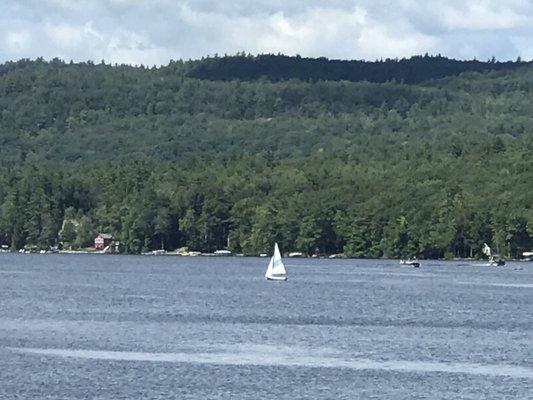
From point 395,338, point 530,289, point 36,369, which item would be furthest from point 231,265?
point 36,369

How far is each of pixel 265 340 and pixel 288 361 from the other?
9.18 meters

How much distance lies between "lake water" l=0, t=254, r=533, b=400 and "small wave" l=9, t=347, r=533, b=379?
81mm

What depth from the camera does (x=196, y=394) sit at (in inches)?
2277

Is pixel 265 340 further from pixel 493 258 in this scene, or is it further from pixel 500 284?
pixel 493 258

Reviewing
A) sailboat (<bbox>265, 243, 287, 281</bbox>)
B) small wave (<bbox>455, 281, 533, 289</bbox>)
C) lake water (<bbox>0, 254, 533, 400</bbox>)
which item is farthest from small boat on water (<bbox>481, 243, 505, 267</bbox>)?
sailboat (<bbox>265, 243, 287, 281</bbox>)

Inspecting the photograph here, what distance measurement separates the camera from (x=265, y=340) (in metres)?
76.3

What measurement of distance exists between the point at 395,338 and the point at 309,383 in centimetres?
1887

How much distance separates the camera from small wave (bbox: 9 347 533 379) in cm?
6500

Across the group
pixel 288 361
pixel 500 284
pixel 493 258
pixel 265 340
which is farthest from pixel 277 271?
pixel 288 361

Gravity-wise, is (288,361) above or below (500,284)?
below

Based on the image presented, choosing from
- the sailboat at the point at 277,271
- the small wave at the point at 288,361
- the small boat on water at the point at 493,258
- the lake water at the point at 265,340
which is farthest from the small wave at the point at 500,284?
the small wave at the point at 288,361

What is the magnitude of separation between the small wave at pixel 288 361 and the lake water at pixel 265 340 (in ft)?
0.26

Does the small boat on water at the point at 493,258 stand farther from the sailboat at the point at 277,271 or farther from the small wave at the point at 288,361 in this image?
the small wave at the point at 288,361

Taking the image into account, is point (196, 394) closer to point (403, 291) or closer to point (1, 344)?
point (1, 344)
